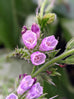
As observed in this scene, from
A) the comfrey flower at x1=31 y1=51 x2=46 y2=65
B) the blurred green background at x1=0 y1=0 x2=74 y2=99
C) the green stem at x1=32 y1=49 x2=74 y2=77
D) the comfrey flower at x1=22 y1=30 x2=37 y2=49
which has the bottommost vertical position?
the green stem at x1=32 y1=49 x2=74 y2=77

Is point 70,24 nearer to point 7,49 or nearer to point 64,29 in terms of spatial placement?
point 64,29

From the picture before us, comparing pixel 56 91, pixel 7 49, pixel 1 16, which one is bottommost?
pixel 56 91

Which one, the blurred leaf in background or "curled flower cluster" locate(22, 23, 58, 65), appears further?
the blurred leaf in background

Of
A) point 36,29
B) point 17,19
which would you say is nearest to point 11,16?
point 17,19

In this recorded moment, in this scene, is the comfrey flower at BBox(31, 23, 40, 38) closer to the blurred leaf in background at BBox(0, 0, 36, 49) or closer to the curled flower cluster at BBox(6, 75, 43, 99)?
the curled flower cluster at BBox(6, 75, 43, 99)

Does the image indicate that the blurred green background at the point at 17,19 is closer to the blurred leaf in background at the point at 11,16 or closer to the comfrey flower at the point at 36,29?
the blurred leaf in background at the point at 11,16

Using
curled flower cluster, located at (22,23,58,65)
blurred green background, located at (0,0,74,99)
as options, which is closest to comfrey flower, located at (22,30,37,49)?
curled flower cluster, located at (22,23,58,65)

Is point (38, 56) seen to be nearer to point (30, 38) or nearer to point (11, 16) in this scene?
point (30, 38)

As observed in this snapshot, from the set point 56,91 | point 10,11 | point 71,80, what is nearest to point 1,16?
point 10,11
